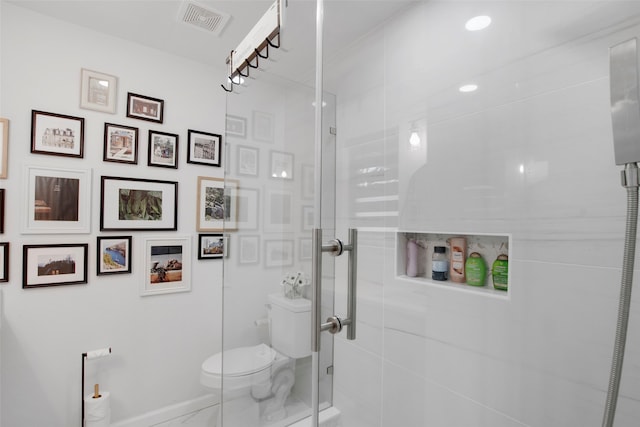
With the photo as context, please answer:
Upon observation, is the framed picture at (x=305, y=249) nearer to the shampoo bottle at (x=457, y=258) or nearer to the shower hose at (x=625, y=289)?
the shampoo bottle at (x=457, y=258)

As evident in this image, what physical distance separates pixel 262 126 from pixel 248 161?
154 millimetres

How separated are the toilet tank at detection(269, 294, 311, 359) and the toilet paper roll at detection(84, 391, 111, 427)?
4.71 ft

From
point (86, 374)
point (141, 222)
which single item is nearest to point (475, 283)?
point (141, 222)

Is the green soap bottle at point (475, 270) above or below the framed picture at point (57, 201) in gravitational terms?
below

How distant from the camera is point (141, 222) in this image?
2014 mm

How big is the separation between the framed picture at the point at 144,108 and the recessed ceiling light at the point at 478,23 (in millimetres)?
1963

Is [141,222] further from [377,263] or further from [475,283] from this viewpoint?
[475,283]

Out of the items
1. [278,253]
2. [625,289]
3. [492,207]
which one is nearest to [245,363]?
[278,253]

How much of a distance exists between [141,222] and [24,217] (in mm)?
558

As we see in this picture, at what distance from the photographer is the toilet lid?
41.7 inches

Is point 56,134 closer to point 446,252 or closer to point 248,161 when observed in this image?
point 248,161

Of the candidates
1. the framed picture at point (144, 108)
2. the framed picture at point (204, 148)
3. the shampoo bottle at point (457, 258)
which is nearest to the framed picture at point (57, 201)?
the framed picture at point (144, 108)

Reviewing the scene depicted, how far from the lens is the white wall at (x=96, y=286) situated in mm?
1644

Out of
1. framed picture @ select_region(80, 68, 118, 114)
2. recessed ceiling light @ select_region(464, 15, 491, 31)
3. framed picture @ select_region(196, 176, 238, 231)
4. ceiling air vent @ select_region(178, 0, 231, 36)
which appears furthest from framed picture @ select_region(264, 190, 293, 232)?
framed picture @ select_region(80, 68, 118, 114)
